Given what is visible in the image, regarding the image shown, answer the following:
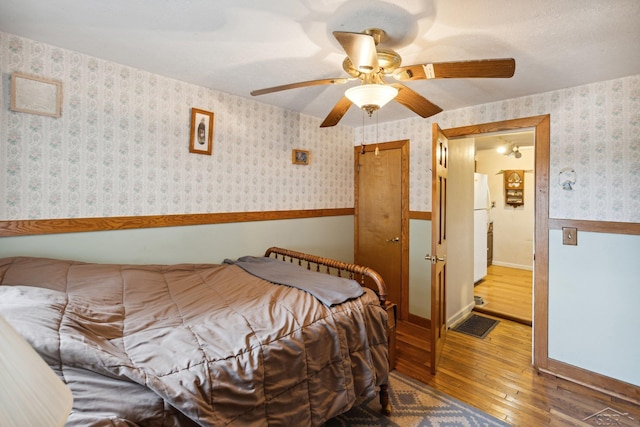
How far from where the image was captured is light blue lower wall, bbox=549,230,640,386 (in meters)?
2.24

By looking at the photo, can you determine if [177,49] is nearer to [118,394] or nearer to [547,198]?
[118,394]

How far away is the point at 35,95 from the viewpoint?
191 centimetres

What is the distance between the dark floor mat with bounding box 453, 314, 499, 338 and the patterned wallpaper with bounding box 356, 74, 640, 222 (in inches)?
56.6

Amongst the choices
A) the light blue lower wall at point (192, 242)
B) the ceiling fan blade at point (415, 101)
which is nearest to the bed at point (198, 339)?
the light blue lower wall at point (192, 242)

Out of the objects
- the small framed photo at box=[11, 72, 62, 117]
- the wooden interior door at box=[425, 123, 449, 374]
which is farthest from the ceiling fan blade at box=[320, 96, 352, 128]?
the small framed photo at box=[11, 72, 62, 117]

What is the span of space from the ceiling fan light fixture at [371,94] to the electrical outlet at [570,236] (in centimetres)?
192

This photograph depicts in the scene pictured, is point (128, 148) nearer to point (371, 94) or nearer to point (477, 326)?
point (371, 94)

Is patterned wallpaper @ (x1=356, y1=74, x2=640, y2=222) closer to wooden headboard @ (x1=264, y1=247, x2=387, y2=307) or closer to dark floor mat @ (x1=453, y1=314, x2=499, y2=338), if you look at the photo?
dark floor mat @ (x1=453, y1=314, x2=499, y2=338)

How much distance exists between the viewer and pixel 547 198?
257cm

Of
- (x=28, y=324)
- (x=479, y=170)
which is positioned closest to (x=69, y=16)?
(x=28, y=324)

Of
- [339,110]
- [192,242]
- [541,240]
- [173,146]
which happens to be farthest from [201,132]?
[541,240]

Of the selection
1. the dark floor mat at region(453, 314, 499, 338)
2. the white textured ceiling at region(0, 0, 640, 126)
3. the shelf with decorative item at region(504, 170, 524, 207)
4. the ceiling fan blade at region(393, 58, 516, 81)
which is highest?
the white textured ceiling at region(0, 0, 640, 126)

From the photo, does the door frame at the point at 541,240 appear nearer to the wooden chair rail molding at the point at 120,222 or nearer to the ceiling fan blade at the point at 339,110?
the ceiling fan blade at the point at 339,110

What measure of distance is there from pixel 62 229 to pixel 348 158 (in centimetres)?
291
